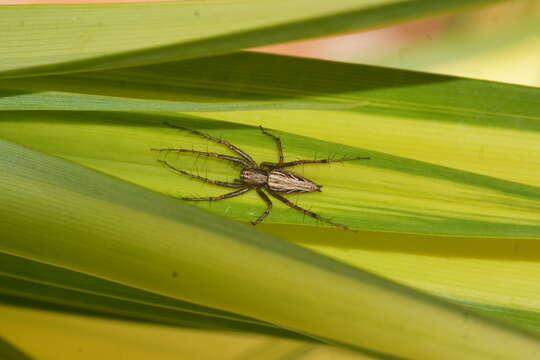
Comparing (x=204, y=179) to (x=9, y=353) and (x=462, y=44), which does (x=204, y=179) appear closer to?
(x=9, y=353)

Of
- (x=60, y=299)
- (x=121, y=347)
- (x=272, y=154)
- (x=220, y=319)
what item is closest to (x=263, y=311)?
(x=272, y=154)

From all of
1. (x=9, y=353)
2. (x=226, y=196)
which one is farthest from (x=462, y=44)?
(x=9, y=353)

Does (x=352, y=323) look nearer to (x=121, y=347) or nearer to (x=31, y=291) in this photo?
(x=31, y=291)

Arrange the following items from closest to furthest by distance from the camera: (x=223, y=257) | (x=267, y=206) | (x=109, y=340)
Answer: (x=223, y=257), (x=267, y=206), (x=109, y=340)

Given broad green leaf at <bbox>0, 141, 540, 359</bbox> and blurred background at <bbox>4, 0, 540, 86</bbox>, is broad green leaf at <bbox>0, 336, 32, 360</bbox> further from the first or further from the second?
blurred background at <bbox>4, 0, 540, 86</bbox>

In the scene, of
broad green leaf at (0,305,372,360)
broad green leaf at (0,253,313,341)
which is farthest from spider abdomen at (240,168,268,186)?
broad green leaf at (0,305,372,360)

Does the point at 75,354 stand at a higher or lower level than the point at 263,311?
lower
